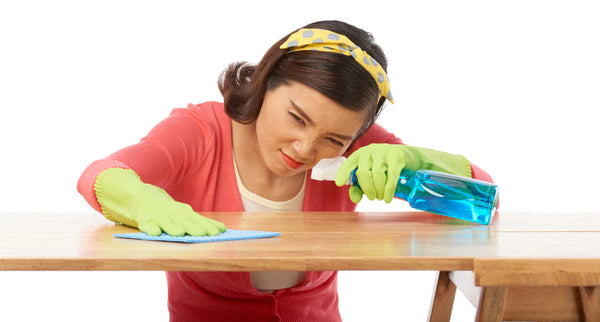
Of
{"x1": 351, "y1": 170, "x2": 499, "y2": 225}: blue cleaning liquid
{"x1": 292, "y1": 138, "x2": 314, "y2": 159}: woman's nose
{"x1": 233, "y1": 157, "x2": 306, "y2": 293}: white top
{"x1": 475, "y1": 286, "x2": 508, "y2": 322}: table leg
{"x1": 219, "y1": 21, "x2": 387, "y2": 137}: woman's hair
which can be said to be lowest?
{"x1": 233, "y1": 157, "x2": 306, "y2": 293}: white top

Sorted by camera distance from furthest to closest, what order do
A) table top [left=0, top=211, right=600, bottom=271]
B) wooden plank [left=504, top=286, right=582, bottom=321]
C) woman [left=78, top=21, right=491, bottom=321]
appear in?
woman [left=78, top=21, right=491, bottom=321] → wooden plank [left=504, top=286, right=582, bottom=321] → table top [left=0, top=211, right=600, bottom=271]

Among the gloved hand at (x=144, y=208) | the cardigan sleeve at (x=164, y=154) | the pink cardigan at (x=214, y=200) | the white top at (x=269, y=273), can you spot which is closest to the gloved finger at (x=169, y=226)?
the gloved hand at (x=144, y=208)

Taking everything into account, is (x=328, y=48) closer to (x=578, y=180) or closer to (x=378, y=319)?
(x=378, y=319)

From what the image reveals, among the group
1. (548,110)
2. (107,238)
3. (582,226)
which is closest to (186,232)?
(107,238)

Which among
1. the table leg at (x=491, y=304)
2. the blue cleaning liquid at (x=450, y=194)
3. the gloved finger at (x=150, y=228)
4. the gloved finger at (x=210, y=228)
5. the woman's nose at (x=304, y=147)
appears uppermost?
the woman's nose at (x=304, y=147)

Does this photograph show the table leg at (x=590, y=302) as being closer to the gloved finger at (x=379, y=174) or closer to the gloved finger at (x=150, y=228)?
the gloved finger at (x=379, y=174)

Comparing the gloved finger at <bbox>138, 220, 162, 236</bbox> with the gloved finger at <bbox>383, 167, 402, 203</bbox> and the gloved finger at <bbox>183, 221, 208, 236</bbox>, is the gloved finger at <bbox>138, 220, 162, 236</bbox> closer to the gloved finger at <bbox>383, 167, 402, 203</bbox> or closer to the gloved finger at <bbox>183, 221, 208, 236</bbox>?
the gloved finger at <bbox>183, 221, 208, 236</bbox>

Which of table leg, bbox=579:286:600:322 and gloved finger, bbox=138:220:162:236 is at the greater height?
gloved finger, bbox=138:220:162:236

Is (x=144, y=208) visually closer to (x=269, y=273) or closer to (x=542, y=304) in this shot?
(x=269, y=273)

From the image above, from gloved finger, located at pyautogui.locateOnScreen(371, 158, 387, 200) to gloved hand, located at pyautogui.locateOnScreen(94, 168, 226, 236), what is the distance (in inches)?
15.1

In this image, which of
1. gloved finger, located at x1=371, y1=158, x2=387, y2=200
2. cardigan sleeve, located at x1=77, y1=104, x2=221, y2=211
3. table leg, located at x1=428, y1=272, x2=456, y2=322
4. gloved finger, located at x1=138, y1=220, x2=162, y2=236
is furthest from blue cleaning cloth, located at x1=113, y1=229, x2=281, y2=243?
table leg, located at x1=428, y1=272, x2=456, y2=322

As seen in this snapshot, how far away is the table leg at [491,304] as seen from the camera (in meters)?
1.05

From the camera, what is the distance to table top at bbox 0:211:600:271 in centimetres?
88

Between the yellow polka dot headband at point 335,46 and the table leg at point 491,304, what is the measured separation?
0.59 m
